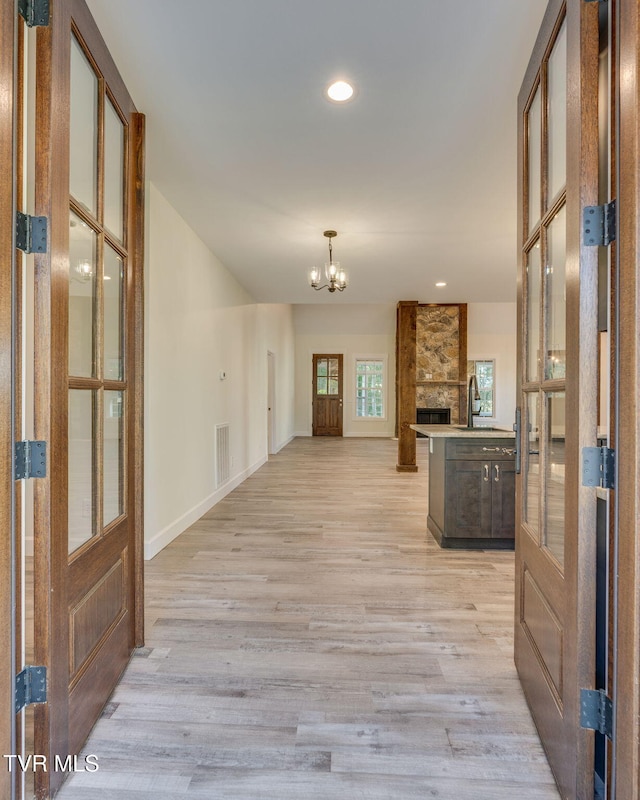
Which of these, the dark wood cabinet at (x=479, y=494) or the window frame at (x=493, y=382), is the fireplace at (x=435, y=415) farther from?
the dark wood cabinet at (x=479, y=494)

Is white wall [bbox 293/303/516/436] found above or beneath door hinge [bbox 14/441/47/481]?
above

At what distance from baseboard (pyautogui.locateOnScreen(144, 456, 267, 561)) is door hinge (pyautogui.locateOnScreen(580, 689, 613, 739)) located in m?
2.79

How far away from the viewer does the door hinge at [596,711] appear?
1.15 metres

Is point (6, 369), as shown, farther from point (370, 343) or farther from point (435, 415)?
point (370, 343)

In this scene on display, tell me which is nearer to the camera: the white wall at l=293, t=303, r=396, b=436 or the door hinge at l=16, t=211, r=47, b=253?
the door hinge at l=16, t=211, r=47, b=253

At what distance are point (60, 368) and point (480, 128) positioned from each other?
2.46m

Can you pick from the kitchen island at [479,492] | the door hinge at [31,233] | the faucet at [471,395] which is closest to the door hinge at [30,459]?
the door hinge at [31,233]

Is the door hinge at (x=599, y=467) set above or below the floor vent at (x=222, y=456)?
above

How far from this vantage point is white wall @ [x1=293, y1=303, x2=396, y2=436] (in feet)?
39.2

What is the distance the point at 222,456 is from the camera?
5.19 meters

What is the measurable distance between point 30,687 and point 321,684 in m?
1.08

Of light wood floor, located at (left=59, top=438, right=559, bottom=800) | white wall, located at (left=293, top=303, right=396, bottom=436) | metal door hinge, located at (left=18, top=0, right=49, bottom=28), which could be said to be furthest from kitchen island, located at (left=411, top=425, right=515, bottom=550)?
white wall, located at (left=293, top=303, right=396, bottom=436)

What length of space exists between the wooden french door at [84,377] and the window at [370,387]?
1049 centimetres

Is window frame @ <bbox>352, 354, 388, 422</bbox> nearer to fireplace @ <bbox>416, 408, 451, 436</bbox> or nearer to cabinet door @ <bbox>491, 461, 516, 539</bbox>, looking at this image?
fireplace @ <bbox>416, 408, 451, 436</bbox>
